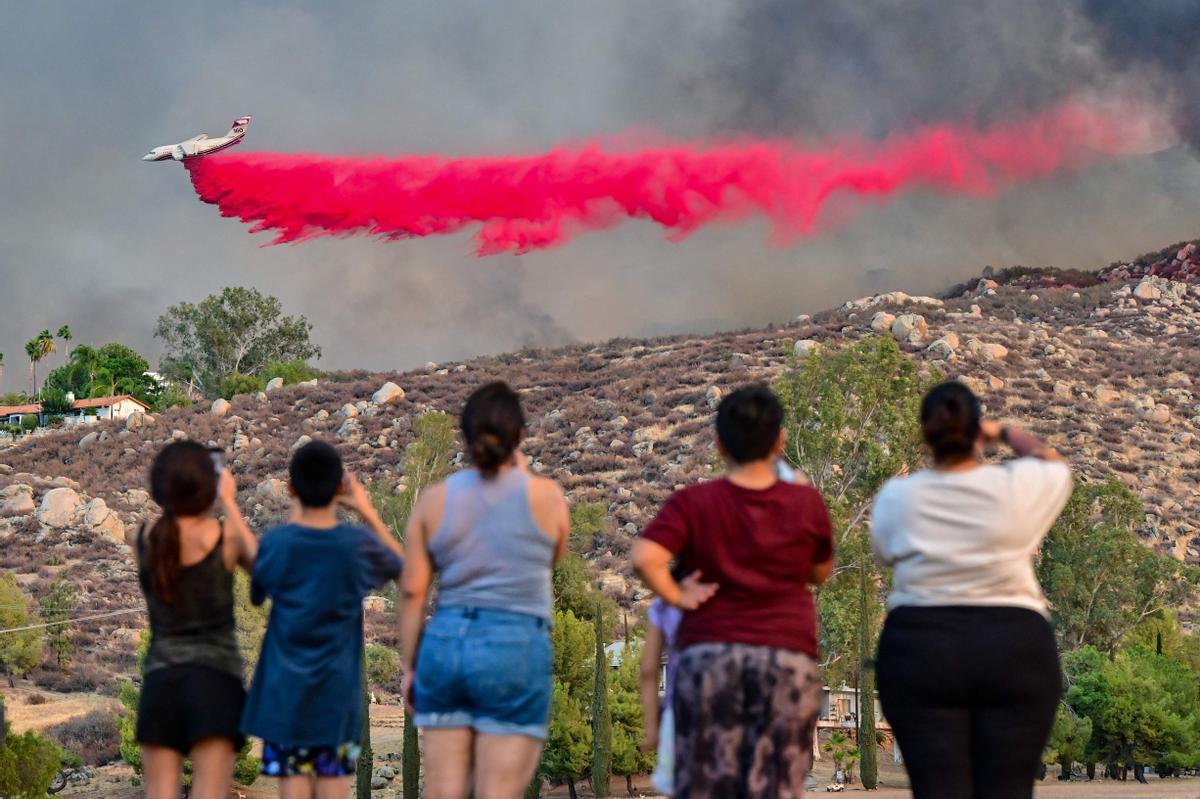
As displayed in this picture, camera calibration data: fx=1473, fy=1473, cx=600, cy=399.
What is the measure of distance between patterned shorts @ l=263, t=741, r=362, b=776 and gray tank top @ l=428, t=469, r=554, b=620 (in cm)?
94

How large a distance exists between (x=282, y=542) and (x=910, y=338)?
72.0 m

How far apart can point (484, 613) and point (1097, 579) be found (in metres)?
34.6

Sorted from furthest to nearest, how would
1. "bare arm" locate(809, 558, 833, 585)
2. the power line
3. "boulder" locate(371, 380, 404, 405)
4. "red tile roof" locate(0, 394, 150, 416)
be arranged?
1. "red tile roof" locate(0, 394, 150, 416)
2. "boulder" locate(371, 380, 404, 405)
3. the power line
4. "bare arm" locate(809, 558, 833, 585)

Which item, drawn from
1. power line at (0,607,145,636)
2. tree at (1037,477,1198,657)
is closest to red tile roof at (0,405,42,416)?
power line at (0,607,145,636)

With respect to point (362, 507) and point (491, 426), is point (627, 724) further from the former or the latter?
point (491, 426)

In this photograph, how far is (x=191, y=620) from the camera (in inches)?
236

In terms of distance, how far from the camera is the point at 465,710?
5594mm

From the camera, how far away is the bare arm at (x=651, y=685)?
18.2 ft

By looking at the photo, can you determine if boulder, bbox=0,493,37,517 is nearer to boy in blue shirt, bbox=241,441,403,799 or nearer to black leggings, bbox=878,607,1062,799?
boy in blue shirt, bbox=241,441,403,799

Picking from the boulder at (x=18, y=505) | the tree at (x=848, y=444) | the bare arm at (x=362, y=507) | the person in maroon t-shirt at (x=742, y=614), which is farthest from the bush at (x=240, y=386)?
the person in maroon t-shirt at (x=742, y=614)

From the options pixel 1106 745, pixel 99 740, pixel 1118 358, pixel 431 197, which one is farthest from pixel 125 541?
pixel 1118 358

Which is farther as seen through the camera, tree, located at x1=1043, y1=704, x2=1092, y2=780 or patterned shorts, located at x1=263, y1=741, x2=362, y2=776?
→ tree, located at x1=1043, y1=704, x2=1092, y2=780

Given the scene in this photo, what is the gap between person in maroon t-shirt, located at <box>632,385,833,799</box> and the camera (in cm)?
536

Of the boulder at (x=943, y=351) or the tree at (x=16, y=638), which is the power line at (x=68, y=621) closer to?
the tree at (x=16, y=638)
